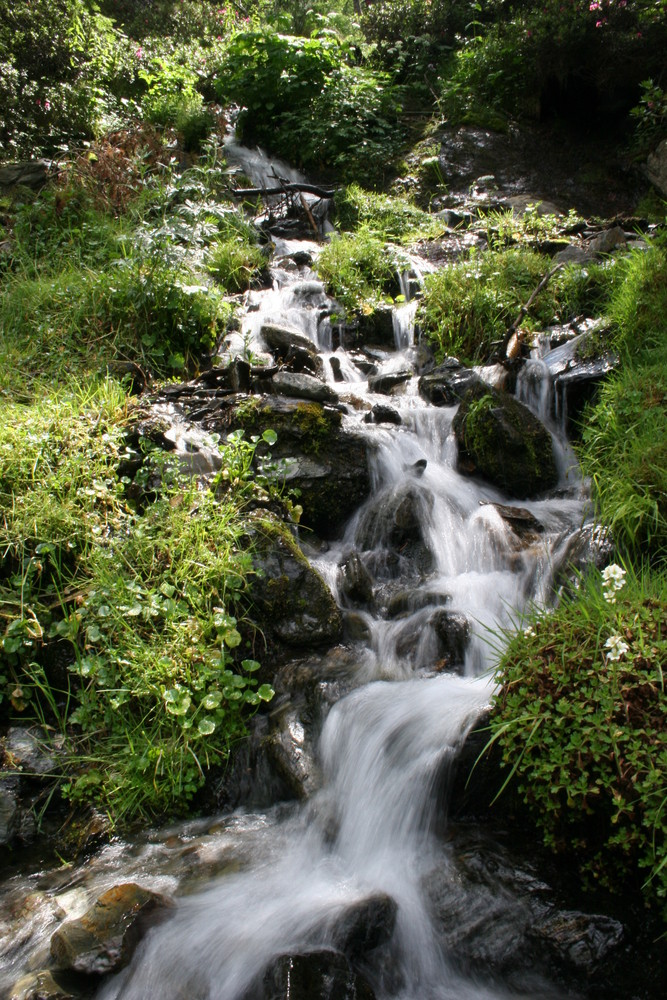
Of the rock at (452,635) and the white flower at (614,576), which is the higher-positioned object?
the white flower at (614,576)

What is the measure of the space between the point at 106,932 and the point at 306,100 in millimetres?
13509

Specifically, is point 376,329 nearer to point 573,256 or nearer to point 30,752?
point 573,256

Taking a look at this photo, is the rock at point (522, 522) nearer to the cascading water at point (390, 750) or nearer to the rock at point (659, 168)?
the cascading water at point (390, 750)

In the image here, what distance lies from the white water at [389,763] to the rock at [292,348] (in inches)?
53.5

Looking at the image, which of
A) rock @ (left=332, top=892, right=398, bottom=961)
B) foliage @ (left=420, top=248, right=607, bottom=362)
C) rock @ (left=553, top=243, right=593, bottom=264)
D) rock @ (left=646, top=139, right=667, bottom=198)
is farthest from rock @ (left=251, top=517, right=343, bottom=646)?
rock @ (left=646, top=139, right=667, bottom=198)

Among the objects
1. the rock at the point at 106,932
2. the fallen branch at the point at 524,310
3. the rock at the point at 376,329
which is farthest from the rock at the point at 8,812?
the rock at the point at 376,329

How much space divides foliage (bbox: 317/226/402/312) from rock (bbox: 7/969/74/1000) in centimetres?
682

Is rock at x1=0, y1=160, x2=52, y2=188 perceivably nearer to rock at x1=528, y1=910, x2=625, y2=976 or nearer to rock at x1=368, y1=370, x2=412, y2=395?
rock at x1=368, y1=370, x2=412, y2=395

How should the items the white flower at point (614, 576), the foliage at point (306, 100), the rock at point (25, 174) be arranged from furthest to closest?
the foliage at point (306, 100) < the rock at point (25, 174) < the white flower at point (614, 576)

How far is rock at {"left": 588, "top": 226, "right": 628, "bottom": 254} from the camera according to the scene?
7590 mm

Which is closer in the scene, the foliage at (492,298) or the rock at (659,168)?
→ the foliage at (492,298)

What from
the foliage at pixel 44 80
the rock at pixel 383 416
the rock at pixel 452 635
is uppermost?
the foliage at pixel 44 80

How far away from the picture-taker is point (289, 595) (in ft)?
13.3

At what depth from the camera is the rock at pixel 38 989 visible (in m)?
2.37
